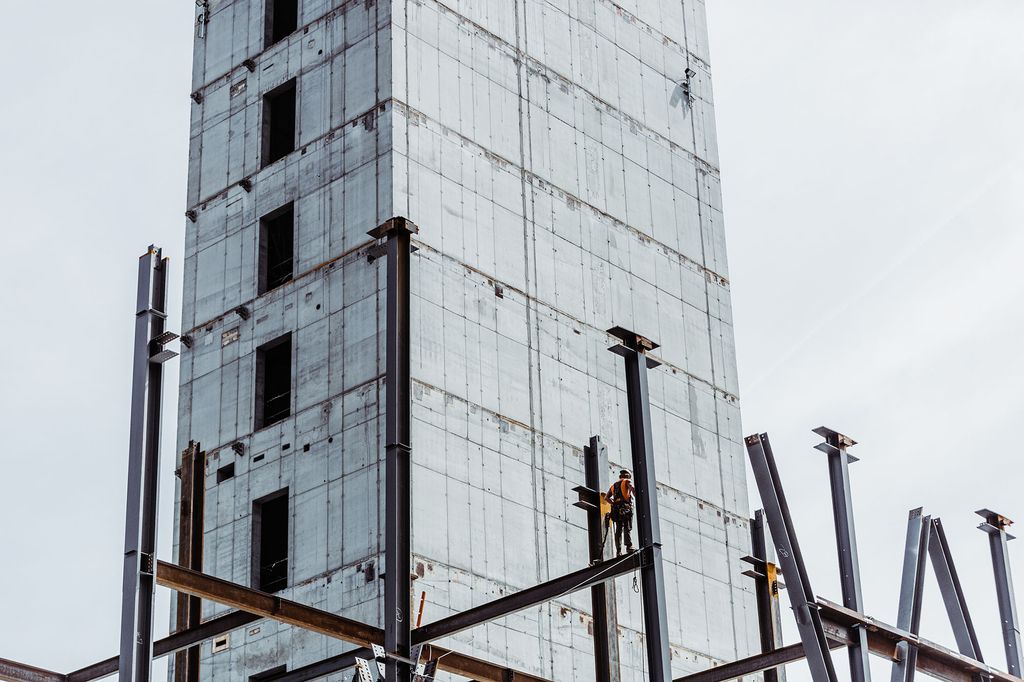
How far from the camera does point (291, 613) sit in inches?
1048

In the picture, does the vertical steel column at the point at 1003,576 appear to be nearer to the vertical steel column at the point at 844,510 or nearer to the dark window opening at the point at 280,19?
the vertical steel column at the point at 844,510

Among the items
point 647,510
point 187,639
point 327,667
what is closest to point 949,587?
point 647,510

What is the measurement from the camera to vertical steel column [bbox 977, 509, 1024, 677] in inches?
1395

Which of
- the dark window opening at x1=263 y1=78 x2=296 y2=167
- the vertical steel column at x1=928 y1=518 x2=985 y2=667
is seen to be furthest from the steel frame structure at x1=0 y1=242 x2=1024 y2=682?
the dark window opening at x1=263 y1=78 x2=296 y2=167

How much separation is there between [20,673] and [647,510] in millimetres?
9835

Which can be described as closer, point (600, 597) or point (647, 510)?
point (647, 510)

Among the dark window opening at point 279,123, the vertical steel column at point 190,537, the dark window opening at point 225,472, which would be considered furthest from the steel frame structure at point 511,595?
the dark window opening at point 279,123

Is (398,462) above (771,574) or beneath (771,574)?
above

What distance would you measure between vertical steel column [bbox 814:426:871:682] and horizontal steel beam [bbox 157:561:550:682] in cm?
591

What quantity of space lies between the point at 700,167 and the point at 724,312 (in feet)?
15.6

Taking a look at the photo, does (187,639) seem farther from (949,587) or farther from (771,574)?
(949,587)

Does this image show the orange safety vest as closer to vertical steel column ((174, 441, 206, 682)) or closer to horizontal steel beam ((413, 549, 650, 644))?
horizontal steel beam ((413, 549, 650, 644))

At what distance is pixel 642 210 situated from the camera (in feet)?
167

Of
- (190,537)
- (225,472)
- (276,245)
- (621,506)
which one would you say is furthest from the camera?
(276,245)
